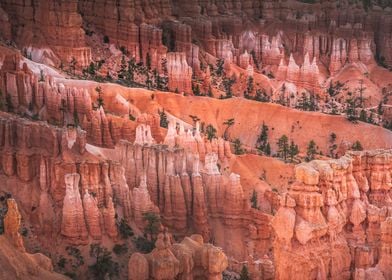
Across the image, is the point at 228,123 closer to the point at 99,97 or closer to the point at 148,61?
the point at 99,97

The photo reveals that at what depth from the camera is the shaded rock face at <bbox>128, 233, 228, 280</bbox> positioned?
3456cm

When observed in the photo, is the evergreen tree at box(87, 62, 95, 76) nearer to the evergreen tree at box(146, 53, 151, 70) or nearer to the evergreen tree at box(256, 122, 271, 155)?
the evergreen tree at box(146, 53, 151, 70)

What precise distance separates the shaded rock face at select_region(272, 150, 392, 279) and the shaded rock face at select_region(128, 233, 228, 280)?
102 inches

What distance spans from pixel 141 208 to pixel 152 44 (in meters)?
36.2

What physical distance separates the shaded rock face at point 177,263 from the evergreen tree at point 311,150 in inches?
1125

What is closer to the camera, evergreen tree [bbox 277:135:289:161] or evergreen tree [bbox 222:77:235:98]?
evergreen tree [bbox 277:135:289:161]

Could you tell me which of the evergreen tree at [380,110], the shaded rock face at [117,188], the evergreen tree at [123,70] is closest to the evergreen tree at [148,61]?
the evergreen tree at [123,70]

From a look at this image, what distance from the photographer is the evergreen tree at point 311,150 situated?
211 ft

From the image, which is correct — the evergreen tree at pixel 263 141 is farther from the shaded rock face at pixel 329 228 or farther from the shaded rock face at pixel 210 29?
the shaded rock face at pixel 329 228

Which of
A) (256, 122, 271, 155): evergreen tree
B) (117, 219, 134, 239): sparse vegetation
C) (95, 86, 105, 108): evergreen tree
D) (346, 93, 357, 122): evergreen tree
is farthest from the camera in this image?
(346, 93, 357, 122): evergreen tree

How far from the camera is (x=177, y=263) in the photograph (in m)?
34.8

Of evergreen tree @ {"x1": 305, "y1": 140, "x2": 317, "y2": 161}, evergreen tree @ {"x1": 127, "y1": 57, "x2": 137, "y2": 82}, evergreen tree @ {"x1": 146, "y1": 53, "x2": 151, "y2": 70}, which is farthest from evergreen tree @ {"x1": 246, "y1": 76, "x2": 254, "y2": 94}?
evergreen tree @ {"x1": 305, "y1": 140, "x2": 317, "y2": 161}

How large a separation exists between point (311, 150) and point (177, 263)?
3279 cm

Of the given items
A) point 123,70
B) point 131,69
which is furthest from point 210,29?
point 123,70
